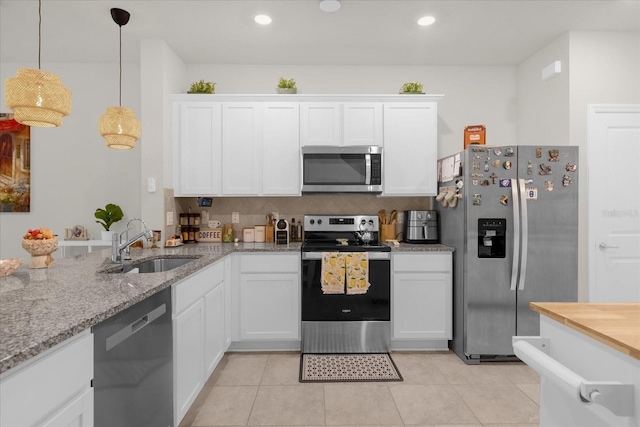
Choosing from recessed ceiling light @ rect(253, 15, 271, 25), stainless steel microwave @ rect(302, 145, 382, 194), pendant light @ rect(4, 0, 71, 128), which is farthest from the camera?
stainless steel microwave @ rect(302, 145, 382, 194)

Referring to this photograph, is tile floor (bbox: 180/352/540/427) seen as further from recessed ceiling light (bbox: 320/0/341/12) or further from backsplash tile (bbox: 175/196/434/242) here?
recessed ceiling light (bbox: 320/0/341/12)

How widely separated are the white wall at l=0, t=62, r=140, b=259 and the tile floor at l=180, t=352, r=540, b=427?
7.34 feet

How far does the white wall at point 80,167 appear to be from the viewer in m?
3.72

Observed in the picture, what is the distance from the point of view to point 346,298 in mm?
3043

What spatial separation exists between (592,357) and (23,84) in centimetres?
247

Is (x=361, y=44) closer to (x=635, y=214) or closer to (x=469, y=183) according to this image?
(x=469, y=183)

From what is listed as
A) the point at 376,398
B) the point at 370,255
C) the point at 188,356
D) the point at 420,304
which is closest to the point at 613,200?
the point at 420,304

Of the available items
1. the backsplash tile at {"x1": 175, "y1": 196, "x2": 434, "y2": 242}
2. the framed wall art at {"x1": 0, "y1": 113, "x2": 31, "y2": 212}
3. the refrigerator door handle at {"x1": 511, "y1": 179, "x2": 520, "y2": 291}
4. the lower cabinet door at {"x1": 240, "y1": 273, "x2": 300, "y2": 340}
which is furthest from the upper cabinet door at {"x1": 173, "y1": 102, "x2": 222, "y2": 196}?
the refrigerator door handle at {"x1": 511, "y1": 179, "x2": 520, "y2": 291}

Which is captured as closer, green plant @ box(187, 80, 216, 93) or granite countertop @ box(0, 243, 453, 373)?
granite countertop @ box(0, 243, 453, 373)

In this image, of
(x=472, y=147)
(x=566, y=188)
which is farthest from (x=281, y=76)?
(x=566, y=188)

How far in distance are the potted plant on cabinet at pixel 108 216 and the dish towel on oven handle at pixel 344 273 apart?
7.09 feet

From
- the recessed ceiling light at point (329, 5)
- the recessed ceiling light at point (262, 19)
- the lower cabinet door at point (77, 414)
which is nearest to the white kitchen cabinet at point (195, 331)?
the lower cabinet door at point (77, 414)

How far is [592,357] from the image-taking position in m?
0.97

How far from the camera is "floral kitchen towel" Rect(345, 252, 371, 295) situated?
3.00 meters
